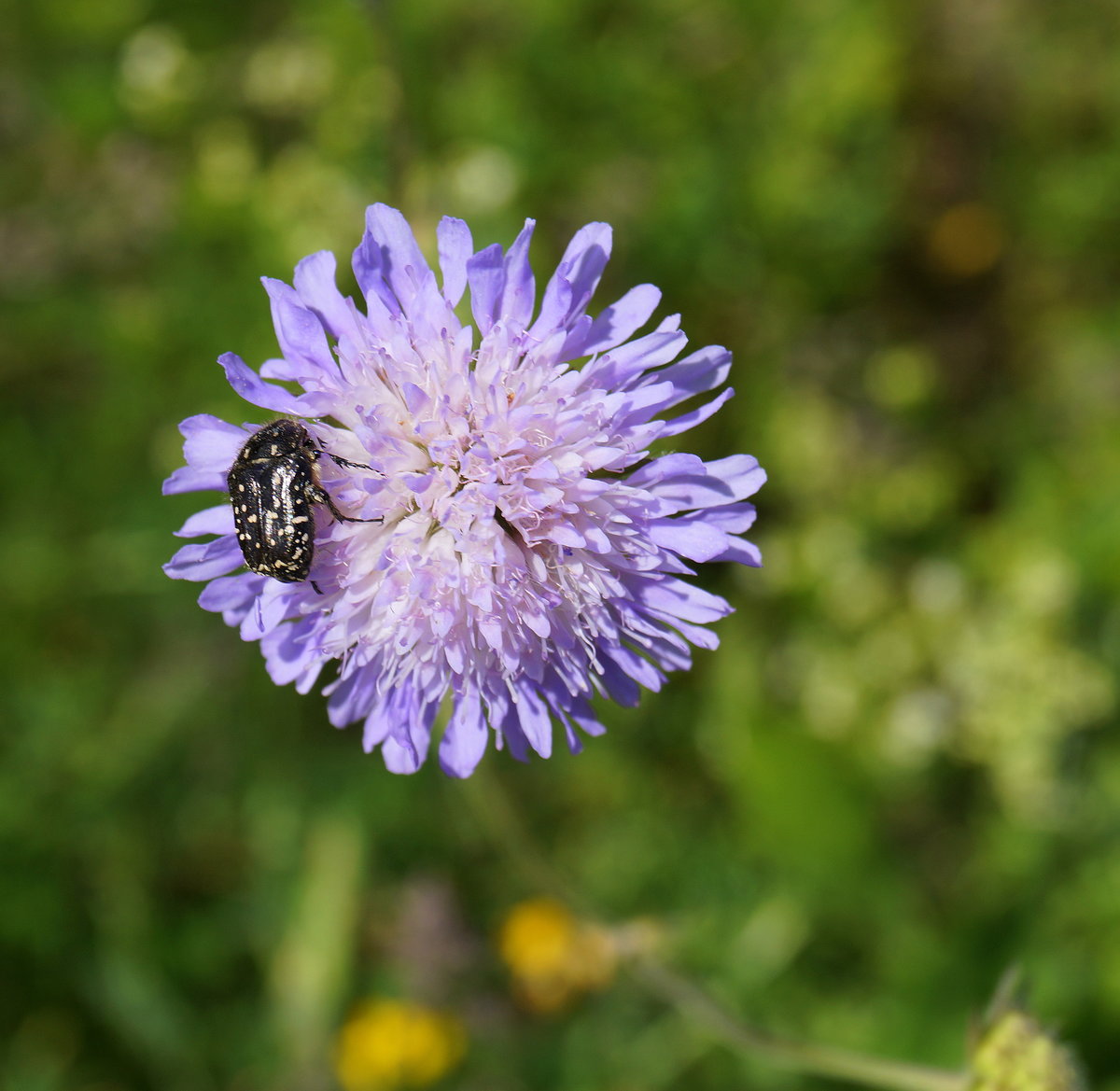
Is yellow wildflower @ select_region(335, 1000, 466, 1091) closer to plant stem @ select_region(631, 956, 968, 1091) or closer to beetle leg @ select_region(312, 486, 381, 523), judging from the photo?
plant stem @ select_region(631, 956, 968, 1091)

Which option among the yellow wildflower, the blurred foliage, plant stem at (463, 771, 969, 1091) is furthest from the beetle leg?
the yellow wildflower

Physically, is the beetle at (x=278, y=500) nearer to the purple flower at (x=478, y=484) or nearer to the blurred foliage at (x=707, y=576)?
the purple flower at (x=478, y=484)

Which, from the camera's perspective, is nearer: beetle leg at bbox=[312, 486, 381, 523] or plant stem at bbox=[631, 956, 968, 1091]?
beetle leg at bbox=[312, 486, 381, 523]

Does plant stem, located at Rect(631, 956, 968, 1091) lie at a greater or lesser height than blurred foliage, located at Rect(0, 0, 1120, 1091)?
lesser

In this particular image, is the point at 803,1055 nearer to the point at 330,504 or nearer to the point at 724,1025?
the point at 724,1025

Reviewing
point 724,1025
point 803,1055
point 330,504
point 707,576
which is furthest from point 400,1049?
point 330,504
